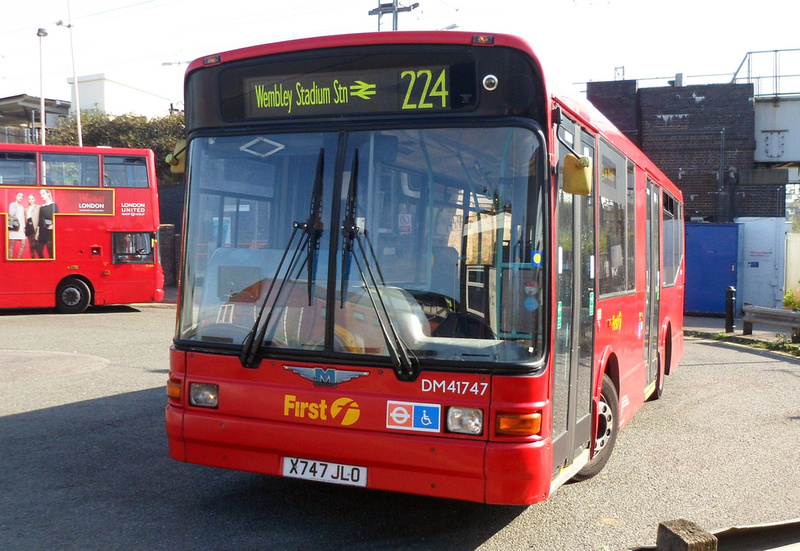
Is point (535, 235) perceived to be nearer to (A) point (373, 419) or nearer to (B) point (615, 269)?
(A) point (373, 419)

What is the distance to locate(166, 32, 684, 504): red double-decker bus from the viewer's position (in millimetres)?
4305

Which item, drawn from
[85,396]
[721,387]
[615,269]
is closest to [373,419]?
[615,269]

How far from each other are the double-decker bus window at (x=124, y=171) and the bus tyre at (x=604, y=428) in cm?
1708

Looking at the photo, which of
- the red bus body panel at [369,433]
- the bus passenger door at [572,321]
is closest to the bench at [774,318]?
the bus passenger door at [572,321]

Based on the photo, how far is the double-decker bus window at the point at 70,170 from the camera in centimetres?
1991

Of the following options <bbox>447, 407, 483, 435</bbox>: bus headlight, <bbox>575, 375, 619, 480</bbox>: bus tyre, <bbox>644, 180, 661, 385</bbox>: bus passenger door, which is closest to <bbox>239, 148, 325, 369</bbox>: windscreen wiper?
<bbox>447, 407, 483, 435</bbox>: bus headlight

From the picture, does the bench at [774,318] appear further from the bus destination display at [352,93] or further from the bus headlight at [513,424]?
the bus destination display at [352,93]

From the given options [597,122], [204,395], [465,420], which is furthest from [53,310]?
[465,420]

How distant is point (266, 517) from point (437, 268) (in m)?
1.98

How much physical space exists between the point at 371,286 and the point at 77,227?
708 inches

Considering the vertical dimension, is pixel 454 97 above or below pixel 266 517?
above

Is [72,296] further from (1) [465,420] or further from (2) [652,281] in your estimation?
(1) [465,420]

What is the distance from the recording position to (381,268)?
450 cm

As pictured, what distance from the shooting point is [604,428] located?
610 centimetres
